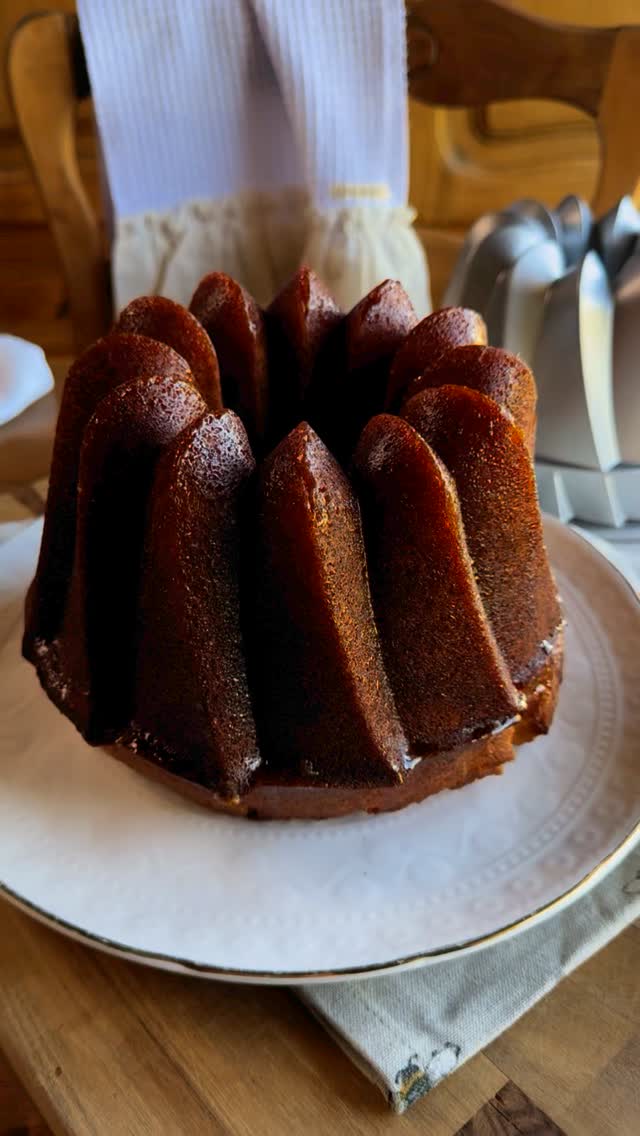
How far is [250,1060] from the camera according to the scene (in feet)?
1.77

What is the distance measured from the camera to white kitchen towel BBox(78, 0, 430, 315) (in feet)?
4.60

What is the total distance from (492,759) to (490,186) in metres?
2.59

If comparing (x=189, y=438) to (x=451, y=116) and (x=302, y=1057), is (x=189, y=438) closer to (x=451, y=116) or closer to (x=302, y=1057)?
(x=302, y=1057)

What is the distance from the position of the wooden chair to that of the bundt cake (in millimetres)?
905

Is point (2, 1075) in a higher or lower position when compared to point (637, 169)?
lower

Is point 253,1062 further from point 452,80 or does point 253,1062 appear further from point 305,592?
point 452,80

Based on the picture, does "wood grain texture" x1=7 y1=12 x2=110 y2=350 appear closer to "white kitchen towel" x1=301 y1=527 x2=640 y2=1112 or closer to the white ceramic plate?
the white ceramic plate

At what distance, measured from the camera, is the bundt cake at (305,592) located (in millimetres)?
585

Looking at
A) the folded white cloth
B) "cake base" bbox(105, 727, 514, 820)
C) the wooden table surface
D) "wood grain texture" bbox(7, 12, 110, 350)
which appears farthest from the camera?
"wood grain texture" bbox(7, 12, 110, 350)

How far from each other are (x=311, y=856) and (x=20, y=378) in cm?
73

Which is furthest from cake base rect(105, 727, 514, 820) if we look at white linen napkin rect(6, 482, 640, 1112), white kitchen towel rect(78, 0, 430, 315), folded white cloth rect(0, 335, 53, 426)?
white kitchen towel rect(78, 0, 430, 315)

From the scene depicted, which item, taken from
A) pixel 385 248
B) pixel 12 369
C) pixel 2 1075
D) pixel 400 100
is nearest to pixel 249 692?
pixel 2 1075

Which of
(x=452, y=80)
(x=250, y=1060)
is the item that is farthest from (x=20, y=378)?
(x=452, y=80)

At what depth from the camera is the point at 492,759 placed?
0.66 m
